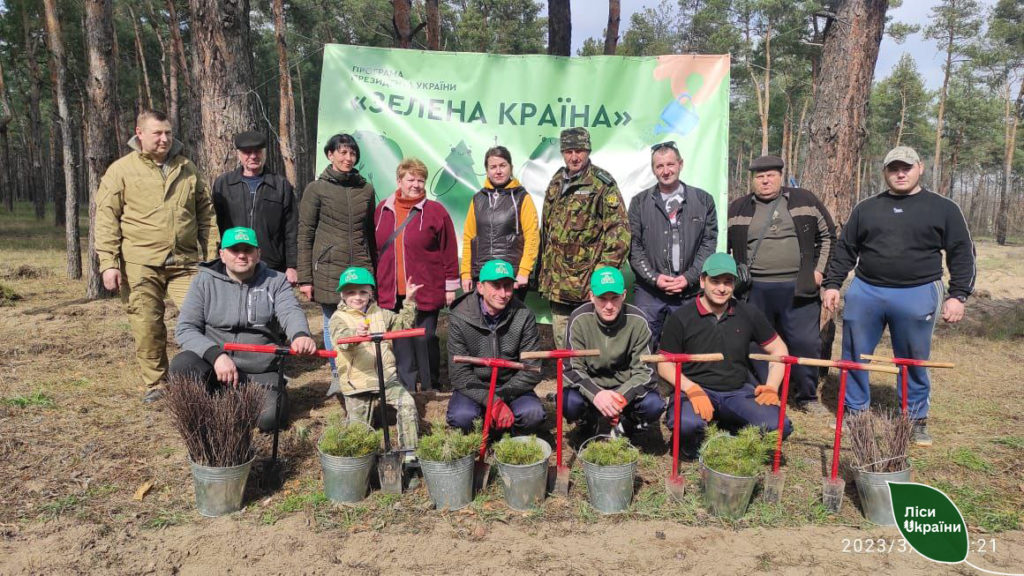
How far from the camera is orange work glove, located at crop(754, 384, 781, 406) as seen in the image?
3.63 metres

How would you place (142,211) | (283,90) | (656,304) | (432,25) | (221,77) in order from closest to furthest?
1. (142,211)
2. (656,304)
3. (221,77)
4. (432,25)
5. (283,90)

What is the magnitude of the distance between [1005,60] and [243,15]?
1567 inches

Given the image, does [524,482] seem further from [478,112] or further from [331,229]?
[478,112]

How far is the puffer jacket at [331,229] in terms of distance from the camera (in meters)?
4.60

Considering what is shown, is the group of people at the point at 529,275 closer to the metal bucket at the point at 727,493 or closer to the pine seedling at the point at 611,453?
the pine seedling at the point at 611,453

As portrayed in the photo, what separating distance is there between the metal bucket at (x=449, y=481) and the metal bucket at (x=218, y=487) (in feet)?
3.11

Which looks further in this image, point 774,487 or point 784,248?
point 784,248

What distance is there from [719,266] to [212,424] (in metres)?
3.04

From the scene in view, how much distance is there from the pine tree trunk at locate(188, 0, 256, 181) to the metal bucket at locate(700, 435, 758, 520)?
16.3 ft

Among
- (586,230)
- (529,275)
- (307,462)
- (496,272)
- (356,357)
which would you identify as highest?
(586,230)

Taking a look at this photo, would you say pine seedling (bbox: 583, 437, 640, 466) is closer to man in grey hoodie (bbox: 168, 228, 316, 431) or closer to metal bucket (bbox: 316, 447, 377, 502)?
metal bucket (bbox: 316, 447, 377, 502)

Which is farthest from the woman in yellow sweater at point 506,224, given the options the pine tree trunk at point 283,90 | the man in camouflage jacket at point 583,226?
the pine tree trunk at point 283,90

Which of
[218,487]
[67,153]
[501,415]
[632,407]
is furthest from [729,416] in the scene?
[67,153]

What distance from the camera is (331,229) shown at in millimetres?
4629
